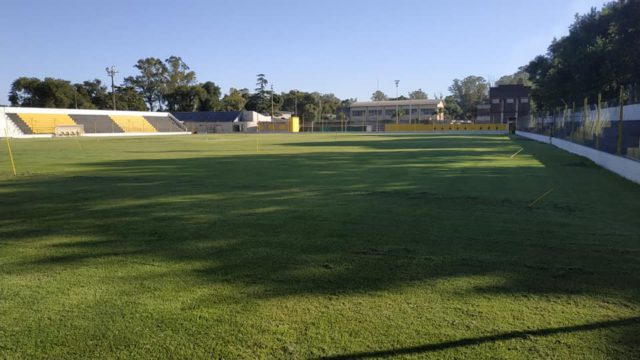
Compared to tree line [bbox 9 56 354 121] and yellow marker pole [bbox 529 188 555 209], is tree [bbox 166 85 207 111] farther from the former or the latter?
yellow marker pole [bbox 529 188 555 209]

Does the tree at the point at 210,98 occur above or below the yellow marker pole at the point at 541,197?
above

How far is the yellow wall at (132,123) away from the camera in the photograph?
259 ft

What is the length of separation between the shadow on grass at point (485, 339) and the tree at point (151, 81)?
138 m

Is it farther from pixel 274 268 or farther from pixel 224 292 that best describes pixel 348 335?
pixel 274 268

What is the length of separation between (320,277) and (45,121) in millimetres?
77355

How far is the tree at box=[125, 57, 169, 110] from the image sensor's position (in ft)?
431

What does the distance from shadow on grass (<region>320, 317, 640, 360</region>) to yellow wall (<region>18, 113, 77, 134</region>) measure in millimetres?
74165

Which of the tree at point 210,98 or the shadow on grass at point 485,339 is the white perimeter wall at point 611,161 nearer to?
the shadow on grass at point 485,339

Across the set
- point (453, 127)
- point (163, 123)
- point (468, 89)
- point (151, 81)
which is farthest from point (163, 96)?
point (468, 89)

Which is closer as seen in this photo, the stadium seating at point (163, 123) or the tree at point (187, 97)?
the stadium seating at point (163, 123)

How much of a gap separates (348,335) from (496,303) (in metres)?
1.47

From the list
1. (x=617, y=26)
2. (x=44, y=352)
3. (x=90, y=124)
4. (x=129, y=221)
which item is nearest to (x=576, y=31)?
(x=617, y=26)

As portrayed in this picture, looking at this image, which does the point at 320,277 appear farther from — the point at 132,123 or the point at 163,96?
the point at 163,96

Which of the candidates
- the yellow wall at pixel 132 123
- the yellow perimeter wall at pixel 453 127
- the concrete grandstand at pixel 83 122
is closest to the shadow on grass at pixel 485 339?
the concrete grandstand at pixel 83 122
